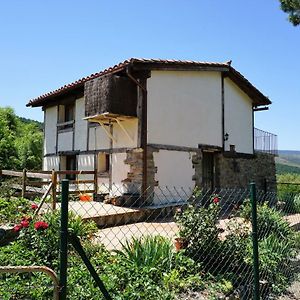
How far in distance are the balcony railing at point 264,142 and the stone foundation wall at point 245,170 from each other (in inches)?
12.1

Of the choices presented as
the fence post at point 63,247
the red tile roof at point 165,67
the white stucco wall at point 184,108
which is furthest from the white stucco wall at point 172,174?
the fence post at point 63,247

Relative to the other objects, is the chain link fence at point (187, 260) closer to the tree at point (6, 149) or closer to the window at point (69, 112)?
the window at point (69, 112)

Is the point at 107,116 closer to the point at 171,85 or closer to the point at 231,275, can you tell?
the point at 171,85

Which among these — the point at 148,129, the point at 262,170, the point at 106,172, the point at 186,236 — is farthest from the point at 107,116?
the point at 262,170

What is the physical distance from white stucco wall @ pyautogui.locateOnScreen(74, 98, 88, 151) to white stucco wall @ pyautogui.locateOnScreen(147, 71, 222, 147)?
3427 millimetres

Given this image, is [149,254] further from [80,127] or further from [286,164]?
[286,164]

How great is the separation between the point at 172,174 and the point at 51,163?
682cm

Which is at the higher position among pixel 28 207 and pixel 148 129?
pixel 148 129

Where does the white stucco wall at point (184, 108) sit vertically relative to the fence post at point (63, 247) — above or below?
above

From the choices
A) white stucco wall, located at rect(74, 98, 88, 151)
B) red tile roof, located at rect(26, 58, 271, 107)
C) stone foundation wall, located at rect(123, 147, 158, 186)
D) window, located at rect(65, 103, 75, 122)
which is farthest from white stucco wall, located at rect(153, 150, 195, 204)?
window, located at rect(65, 103, 75, 122)

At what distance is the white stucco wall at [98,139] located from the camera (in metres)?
12.4

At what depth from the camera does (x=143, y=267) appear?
432 centimetres

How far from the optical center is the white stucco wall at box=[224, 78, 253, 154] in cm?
1436

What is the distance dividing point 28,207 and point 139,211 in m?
Answer: 3.61
